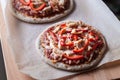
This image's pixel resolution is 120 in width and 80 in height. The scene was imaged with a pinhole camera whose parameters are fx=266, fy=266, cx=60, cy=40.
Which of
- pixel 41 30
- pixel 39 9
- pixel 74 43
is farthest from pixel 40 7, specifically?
pixel 74 43

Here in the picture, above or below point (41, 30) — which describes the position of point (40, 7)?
above

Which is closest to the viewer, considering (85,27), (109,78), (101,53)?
(109,78)

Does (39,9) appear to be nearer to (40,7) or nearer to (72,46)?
(40,7)

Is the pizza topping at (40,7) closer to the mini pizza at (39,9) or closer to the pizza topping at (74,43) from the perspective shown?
the mini pizza at (39,9)

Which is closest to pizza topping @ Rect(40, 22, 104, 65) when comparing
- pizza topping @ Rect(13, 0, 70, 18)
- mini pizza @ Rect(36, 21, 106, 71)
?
Answer: mini pizza @ Rect(36, 21, 106, 71)

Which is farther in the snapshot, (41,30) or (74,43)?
(41,30)

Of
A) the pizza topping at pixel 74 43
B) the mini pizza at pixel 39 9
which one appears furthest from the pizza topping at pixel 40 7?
the pizza topping at pixel 74 43

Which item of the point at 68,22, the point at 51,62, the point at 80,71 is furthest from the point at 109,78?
the point at 68,22

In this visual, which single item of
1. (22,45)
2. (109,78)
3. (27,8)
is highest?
(27,8)

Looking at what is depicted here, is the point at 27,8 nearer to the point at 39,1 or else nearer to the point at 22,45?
the point at 39,1
